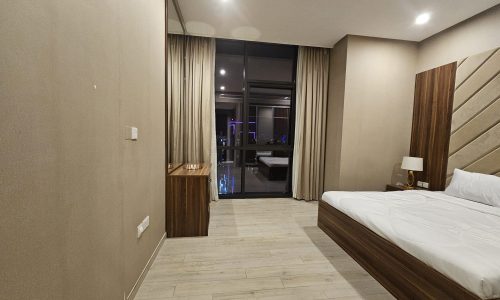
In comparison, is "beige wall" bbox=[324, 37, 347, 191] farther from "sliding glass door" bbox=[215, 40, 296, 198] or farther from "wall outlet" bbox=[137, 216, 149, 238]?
"wall outlet" bbox=[137, 216, 149, 238]

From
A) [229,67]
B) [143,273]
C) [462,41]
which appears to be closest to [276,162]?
[229,67]

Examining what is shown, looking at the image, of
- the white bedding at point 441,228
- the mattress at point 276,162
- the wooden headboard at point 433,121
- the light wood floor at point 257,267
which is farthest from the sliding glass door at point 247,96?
the wooden headboard at point 433,121

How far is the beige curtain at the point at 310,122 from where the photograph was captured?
412 centimetres

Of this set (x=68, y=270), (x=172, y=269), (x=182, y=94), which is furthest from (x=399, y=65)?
(x=68, y=270)

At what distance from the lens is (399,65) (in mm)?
3629

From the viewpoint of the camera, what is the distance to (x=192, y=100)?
3.79 meters

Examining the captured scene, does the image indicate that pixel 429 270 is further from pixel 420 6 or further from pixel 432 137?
pixel 420 6

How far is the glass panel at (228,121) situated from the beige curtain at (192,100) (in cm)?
29

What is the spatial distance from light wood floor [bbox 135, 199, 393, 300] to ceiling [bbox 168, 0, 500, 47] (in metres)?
2.92

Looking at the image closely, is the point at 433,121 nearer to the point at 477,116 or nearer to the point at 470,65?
the point at 477,116

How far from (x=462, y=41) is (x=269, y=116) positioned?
146 inches

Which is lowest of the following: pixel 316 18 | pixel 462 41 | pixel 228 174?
pixel 228 174

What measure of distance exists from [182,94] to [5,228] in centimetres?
334

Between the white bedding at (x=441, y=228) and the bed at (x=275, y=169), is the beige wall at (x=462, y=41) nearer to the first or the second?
the white bedding at (x=441, y=228)
